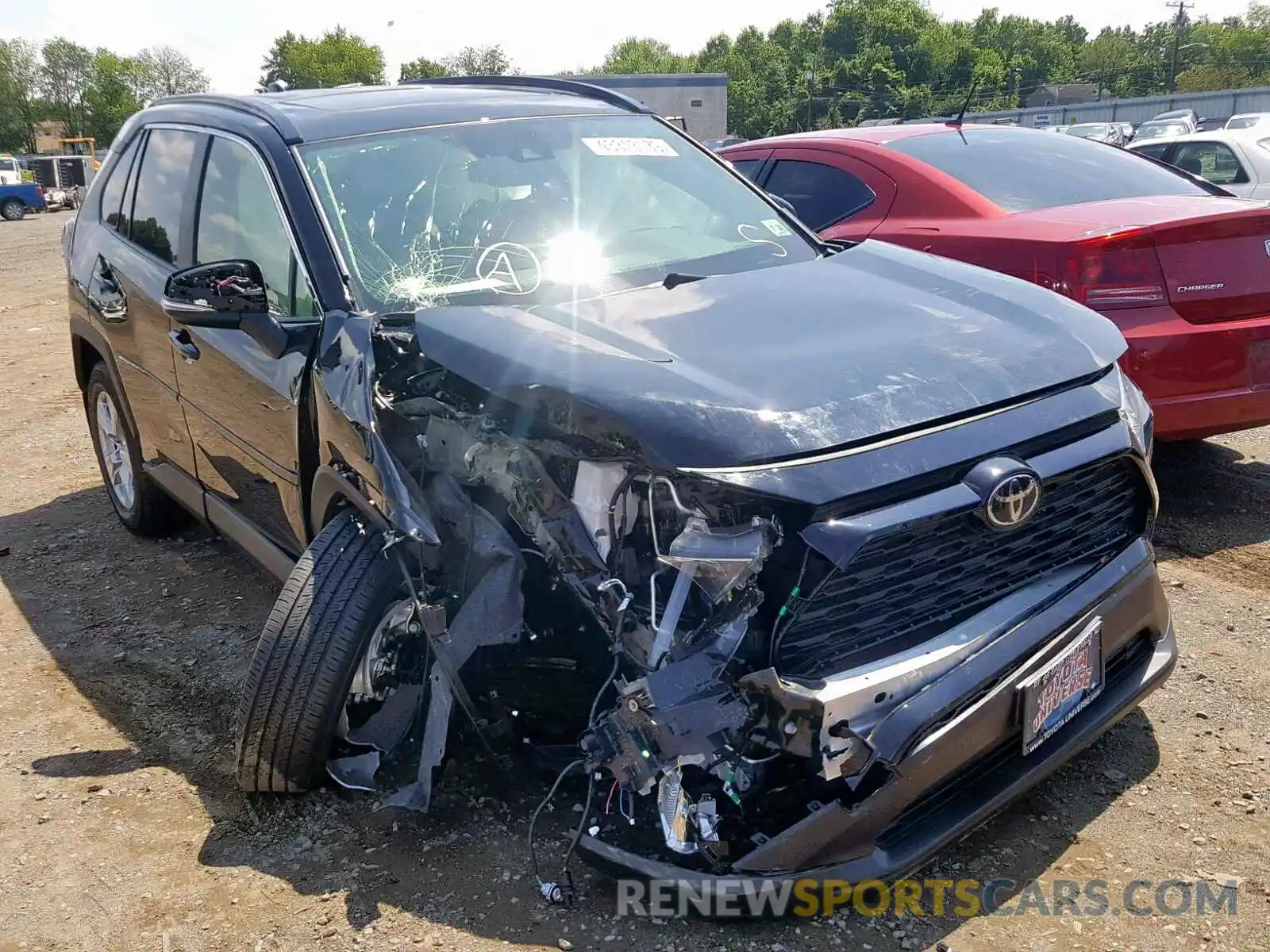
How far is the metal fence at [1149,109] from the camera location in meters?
45.7

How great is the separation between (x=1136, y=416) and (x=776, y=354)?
99 cm

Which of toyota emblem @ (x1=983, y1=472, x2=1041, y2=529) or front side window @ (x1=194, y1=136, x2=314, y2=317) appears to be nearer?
toyota emblem @ (x1=983, y1=472, x2=1041, y2=529)

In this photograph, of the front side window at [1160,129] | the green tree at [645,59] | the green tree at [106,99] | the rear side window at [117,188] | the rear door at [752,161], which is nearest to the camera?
the rear side window at [117,188]

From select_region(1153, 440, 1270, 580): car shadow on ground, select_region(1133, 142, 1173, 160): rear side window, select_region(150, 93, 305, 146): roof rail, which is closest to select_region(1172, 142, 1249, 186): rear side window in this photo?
select_region(1133, 142, 1173, 160): rear side window

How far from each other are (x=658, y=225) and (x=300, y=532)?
1513 millimetres

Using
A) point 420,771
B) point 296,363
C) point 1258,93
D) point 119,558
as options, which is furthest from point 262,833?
point 1258,93

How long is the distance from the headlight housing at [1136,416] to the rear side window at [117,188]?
13.0 ft

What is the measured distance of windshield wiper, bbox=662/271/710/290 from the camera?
10.5 ft

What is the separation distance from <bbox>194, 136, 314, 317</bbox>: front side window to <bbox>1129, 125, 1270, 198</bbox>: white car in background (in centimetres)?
864

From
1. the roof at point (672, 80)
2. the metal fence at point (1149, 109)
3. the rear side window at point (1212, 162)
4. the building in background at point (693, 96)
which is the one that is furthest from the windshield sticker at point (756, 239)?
the building in background at point (693, 96)

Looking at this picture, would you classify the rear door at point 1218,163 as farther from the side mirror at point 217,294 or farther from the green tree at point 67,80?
the green tree at point 67,80

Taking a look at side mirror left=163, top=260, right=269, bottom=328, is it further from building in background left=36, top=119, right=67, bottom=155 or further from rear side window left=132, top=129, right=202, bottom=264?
building in background left=36, top=119, right=67, bottom=155

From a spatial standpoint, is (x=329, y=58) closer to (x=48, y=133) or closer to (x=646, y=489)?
(x=48, y=133)

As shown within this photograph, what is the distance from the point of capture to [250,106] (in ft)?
12.4
